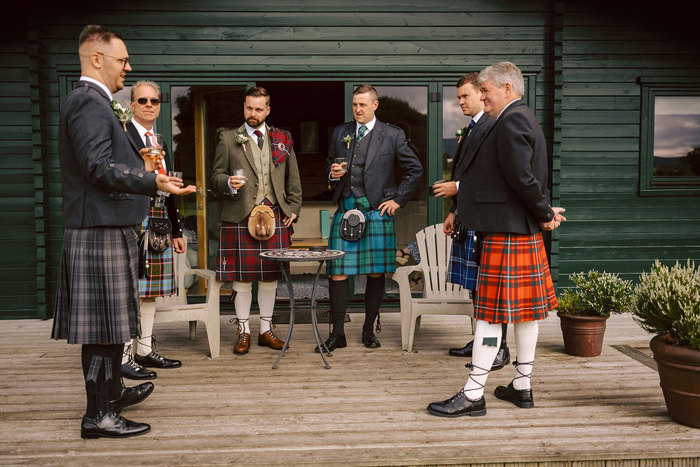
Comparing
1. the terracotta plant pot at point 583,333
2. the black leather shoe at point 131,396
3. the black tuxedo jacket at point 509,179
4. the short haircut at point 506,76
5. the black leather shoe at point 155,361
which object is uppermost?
the short haircut at point 506,76

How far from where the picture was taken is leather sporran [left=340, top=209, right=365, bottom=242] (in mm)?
3867

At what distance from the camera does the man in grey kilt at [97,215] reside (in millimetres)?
2348

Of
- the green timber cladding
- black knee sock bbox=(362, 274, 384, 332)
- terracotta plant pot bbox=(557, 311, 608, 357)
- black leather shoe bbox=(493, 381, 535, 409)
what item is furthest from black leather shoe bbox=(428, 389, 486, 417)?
the green timber cladding

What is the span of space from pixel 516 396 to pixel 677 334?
755 mm

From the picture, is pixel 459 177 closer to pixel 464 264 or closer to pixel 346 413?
pixel 464 264

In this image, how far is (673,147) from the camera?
5199 mm

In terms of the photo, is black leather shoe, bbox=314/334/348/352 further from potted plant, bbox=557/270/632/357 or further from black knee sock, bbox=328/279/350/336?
potted plant, bbox=557/270/632/357

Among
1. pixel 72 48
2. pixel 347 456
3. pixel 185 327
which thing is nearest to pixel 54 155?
pixel 72 48

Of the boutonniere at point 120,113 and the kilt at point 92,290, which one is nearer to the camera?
the kilt at point 92,290

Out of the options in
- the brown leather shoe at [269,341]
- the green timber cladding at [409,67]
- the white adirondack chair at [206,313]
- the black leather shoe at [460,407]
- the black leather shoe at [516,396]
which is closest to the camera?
the black leather shoe at [460,407]

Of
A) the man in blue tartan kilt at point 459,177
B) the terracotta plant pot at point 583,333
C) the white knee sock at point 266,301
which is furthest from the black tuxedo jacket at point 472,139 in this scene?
the white knee sock at point 266,301

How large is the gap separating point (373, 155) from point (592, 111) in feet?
7.46

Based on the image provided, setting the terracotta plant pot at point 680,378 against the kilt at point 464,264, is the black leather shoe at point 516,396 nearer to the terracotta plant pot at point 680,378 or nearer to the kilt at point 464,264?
the terracotta plant pot at point 680,378

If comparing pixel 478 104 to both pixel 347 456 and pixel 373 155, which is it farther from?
pixel 347 456
